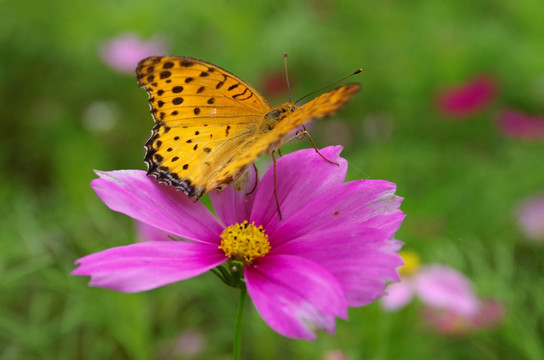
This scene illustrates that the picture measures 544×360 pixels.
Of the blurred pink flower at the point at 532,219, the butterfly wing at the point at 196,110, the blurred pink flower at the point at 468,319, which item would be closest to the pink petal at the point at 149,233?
the butterfly wing at the point at 196,110

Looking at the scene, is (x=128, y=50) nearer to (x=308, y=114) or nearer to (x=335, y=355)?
(x=335, y=355)

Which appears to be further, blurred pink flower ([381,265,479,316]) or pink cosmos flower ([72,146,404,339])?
blurred pink flower ([381,265,479,316])

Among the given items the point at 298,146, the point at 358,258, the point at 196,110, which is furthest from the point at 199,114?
the point at 298,146

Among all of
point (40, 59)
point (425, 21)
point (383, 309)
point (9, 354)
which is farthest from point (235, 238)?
point (425, 21)

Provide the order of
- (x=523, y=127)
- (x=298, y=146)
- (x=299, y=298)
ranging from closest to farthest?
(x=299, y=298)
(x=298, y=146)
(x=523, y=127)

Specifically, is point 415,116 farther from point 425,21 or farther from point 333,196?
point 333,196

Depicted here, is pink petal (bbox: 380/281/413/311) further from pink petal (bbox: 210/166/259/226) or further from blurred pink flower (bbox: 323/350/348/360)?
pink petal (bbox: 210/166/259/226)

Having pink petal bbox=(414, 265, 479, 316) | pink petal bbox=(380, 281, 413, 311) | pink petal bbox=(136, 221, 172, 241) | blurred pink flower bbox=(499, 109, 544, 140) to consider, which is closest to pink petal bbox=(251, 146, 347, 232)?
pink petal bbox=(136, 221, 172, 241)
